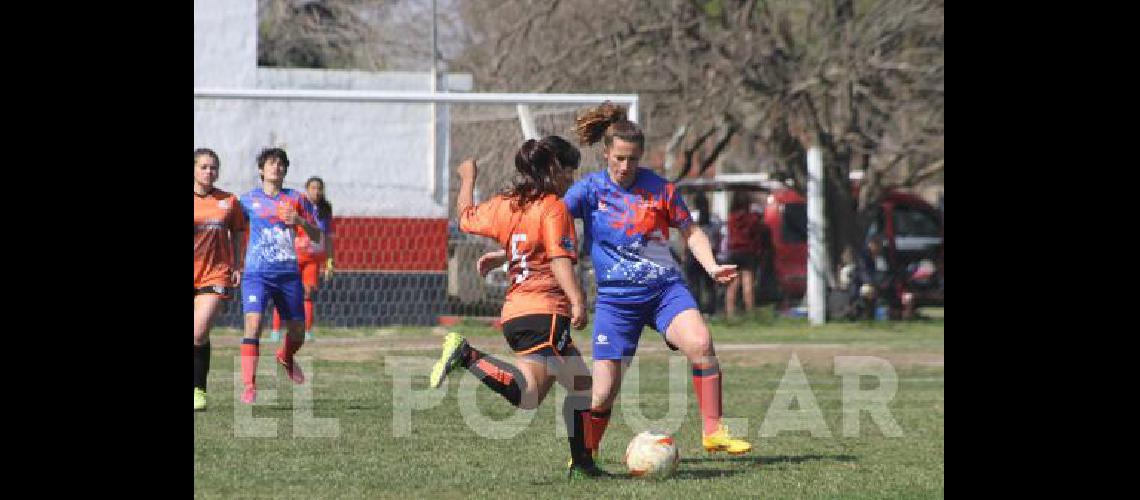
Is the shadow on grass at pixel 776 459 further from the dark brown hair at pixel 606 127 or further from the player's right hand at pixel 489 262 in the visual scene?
the dark brown hair at pixel 606 127

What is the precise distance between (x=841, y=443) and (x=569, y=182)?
2818 mm

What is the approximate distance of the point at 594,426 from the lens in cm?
946

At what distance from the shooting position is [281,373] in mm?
15766

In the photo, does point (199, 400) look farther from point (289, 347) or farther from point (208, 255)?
point (289, 347)

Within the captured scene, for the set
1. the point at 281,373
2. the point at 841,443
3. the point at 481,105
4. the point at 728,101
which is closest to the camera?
the point at 841,443

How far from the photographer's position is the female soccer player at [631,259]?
31.9 ft

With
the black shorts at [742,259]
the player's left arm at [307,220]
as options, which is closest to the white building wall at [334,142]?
the black shorts at [742,259]

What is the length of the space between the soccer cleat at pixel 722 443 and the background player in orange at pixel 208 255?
418cm

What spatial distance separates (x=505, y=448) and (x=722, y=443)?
1431 mm

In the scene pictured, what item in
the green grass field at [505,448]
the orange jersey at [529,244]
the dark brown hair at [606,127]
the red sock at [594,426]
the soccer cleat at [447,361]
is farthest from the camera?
the dark brown hair at [606,127]
